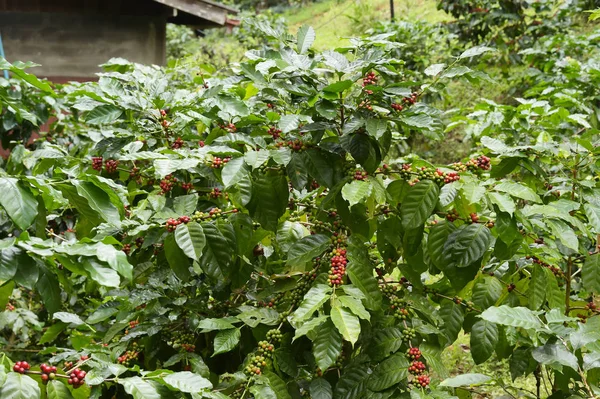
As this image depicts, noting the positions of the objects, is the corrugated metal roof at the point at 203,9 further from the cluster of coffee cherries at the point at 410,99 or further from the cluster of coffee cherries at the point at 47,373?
the cluster of coffee cherries at the point at 47,373

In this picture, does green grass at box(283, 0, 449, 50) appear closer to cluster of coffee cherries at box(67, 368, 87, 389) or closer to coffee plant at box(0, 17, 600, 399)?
coffee plant at box(0, 17, 600, 399)

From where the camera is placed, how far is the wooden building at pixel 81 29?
8.20m

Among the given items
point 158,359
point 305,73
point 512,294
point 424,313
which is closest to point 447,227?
point 424,313

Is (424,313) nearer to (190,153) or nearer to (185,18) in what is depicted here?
(190,153)

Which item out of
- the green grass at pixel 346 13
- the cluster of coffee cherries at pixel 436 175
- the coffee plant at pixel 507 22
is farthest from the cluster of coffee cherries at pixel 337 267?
the green grass at pixel 346 13

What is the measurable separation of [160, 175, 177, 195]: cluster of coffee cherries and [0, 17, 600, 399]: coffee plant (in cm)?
1

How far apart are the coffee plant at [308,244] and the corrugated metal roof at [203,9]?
5734mm

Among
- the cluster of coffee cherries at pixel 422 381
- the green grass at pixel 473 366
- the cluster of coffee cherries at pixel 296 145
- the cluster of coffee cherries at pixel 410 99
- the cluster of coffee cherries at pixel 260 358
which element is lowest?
the green grass at pixel 473 366

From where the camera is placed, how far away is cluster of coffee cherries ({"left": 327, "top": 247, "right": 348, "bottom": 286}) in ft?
6.19

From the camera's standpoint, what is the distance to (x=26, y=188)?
1.58 m

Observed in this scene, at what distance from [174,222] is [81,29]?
7120mm

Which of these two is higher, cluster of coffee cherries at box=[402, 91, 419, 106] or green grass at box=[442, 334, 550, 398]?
cluster of coffee cherries at box=[402, 91, 419, 106]

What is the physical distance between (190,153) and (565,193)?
1391mm

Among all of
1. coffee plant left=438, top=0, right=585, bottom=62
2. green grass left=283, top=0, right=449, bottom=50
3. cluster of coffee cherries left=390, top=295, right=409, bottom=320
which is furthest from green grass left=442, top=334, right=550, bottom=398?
green grass left=283, top=0, right=449, bottom=50
